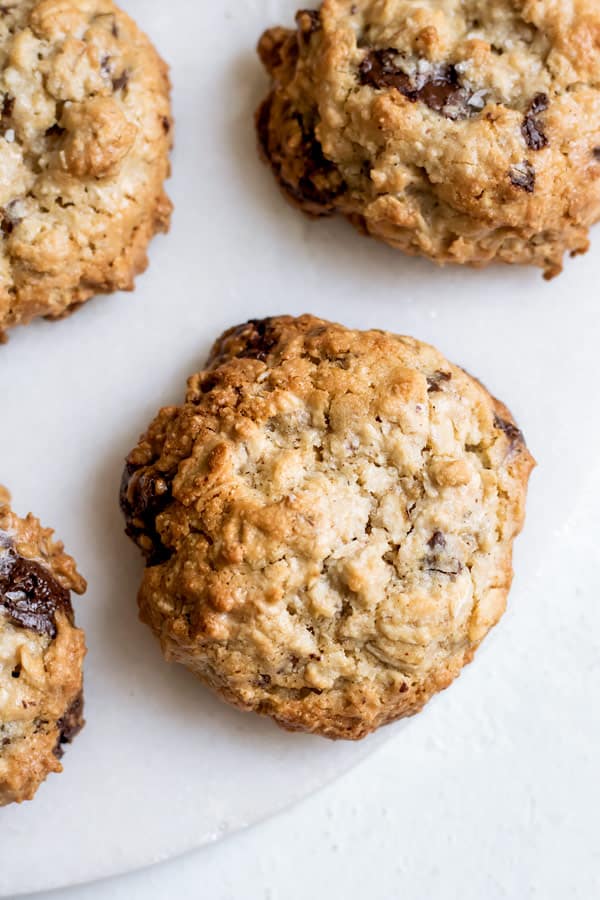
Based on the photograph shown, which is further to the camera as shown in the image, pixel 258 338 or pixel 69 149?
pixel 258 338

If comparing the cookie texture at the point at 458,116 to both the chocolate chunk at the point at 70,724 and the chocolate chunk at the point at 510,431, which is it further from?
the chocolate chunk at the point at 70,724

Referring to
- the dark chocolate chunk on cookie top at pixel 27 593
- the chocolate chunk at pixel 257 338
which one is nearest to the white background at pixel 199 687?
the chocolate chunk at pixel 257 338

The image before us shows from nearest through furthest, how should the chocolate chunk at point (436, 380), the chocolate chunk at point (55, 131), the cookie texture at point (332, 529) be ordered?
the cookie texture at point (332, 529), the chocolate chunk at point (436, 380), the chocolate chunk at point (55, 131)

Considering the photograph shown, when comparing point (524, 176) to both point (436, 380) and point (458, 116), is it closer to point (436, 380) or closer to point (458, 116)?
point (458, 116)

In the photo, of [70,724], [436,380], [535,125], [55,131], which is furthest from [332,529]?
[55,131]

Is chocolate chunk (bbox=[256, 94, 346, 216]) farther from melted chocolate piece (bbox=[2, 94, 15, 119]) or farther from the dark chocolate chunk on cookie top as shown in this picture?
the dark chocolate chunk on cookie top

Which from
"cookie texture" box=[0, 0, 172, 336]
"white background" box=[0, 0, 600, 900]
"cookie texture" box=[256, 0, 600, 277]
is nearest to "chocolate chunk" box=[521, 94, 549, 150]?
"cookie texture" box=[256, 0, 600, 277]
